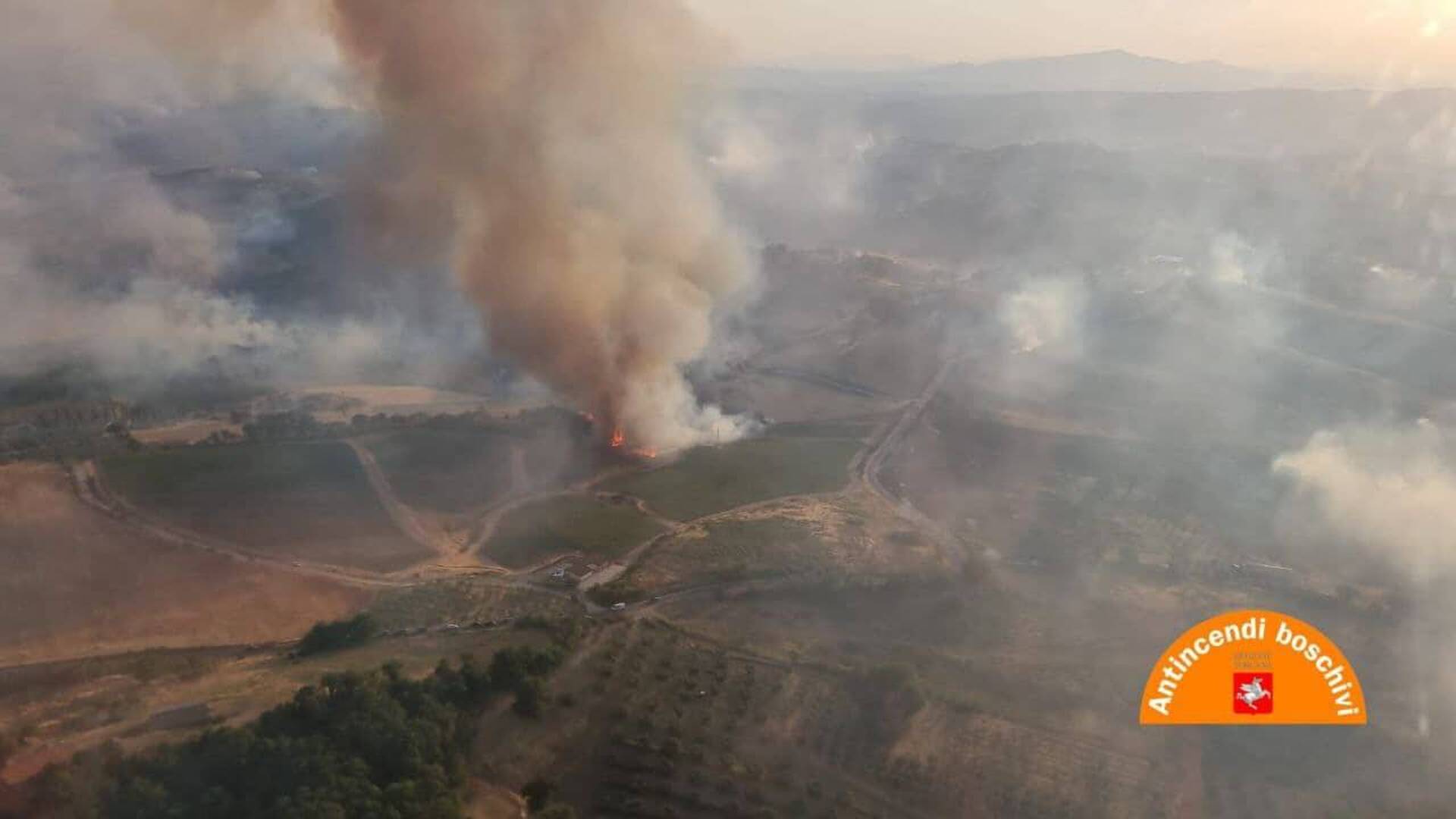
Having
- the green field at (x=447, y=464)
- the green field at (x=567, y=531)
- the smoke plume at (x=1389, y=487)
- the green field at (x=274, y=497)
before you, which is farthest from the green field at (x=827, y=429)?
the green field at (x=274, y=497)

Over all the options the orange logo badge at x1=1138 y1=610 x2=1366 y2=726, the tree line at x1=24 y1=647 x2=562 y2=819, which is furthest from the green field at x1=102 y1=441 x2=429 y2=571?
the orange logo badge at x1=1138 y1=610 x2=1366 y2=726

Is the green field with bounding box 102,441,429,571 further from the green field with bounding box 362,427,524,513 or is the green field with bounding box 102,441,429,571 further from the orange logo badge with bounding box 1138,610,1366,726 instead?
the orange logo badge with bounding box 1138,610,1366,726

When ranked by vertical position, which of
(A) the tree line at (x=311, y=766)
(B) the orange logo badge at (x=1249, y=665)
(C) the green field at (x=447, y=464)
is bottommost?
(A) the tree line at (x=311, y=766)

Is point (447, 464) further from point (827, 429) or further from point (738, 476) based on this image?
point (827, 429)

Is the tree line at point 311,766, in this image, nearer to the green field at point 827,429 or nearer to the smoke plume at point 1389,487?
the green field at point 827,429

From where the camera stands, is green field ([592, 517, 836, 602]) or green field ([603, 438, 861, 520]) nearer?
green field ([592, 517, 836, 602])

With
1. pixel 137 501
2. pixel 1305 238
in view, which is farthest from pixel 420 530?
pixel 1305 238
